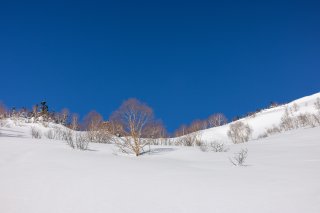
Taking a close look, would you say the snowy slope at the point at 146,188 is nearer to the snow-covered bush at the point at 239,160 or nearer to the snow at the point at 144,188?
the snow at the point at 144,188

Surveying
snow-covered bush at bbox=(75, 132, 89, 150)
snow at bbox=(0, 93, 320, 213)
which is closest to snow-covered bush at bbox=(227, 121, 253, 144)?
snow-covered bush at bbox=(75, 132, 89, 150)

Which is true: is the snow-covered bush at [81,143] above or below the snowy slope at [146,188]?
above

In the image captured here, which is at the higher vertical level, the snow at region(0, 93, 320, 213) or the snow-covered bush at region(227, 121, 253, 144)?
the snow-covered bush at region(227, 121, 253, 144)

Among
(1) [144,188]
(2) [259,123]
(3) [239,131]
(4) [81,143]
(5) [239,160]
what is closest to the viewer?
(1) [144,188]

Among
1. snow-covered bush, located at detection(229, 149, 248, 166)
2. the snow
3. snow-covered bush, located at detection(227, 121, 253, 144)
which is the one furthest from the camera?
snow-covered bush, located at detection(227, 121, 253, 144)

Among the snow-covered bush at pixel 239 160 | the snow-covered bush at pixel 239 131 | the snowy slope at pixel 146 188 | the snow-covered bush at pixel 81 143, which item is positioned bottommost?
the snowy slope at pixel 146 188

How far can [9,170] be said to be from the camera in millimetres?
8875

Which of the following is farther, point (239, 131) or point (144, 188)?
point (239, 131)

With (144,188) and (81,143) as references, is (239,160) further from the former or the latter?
(81,143)

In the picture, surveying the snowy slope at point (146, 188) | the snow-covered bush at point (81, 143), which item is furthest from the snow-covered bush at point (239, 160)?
the snow-covered bush at point (81, 143)

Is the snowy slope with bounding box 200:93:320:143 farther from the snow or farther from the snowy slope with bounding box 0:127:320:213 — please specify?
the snowy slope with bounding box 0:127:320:213

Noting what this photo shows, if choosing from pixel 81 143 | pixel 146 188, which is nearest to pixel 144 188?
pixel 146 188

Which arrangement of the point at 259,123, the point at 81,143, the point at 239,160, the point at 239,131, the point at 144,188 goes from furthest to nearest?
the point at 259,123 → the point at 239,131 → the point at 81,143 → the point at 239,160 → the point at 144,188

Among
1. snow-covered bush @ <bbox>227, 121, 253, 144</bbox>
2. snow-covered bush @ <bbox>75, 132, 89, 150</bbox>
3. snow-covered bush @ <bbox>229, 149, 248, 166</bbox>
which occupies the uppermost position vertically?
snow-covered bush @ <bbox>227, 121, 253, 144</bbox>
